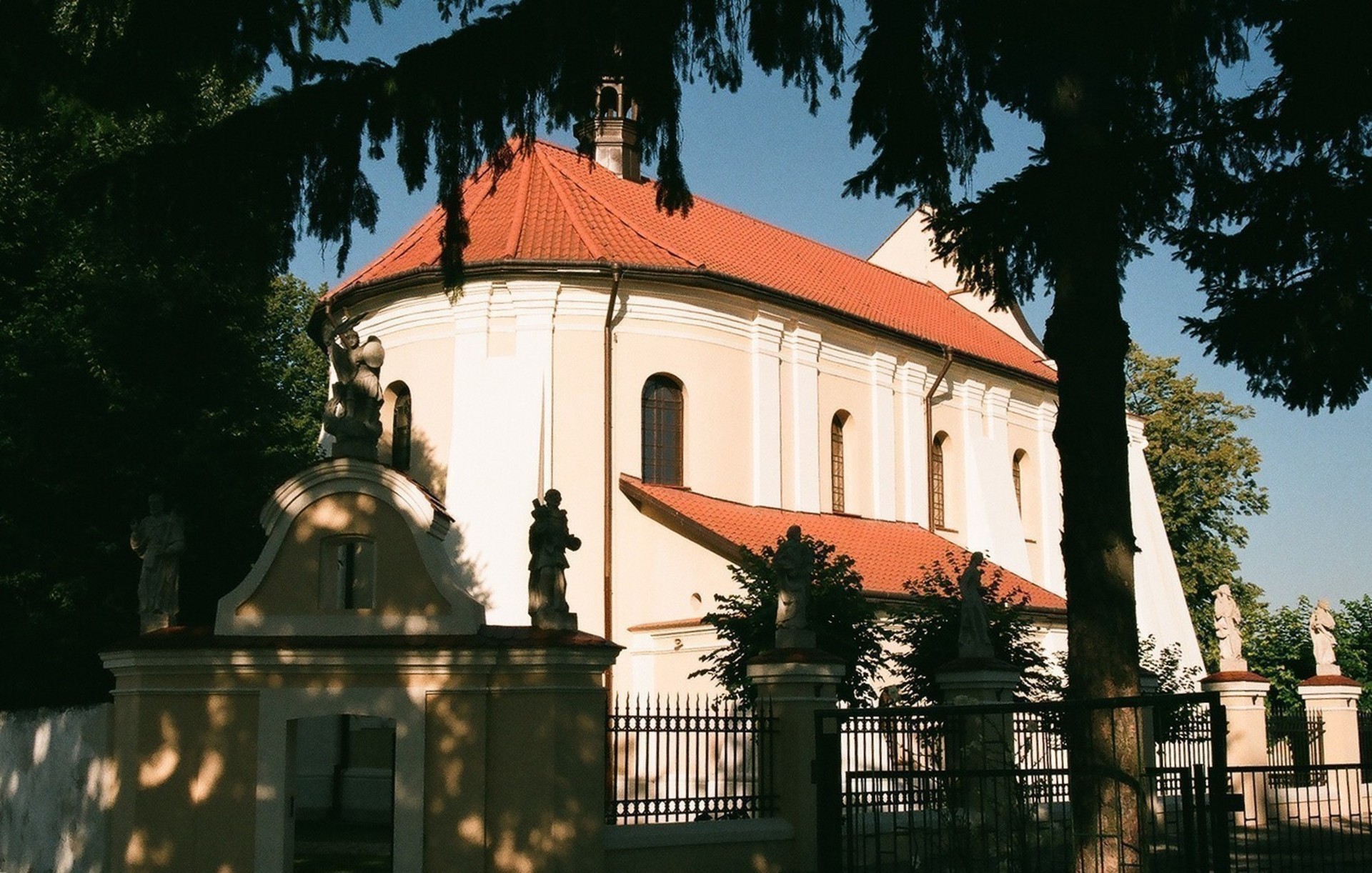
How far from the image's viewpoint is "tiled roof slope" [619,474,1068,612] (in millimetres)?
23688

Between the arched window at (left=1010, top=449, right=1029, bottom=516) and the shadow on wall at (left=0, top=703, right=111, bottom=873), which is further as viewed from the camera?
the arched window at (left=1010, top=449, right=1029, bottom=516)

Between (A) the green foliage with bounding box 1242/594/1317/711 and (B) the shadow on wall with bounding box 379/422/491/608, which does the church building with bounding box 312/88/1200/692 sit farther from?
(A) the green foliage with bounding box 1242/594/1317/711

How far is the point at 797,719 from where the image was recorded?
1349cm

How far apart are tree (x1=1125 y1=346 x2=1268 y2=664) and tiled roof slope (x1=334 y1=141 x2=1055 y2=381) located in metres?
12.7

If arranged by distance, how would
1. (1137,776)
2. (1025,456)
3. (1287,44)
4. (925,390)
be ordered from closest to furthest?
(1137,776) → (1287,44) → (925,390) → (1025,456)

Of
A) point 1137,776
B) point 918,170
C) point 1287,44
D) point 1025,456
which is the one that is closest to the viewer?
point 1137,776

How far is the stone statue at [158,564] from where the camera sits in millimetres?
13016

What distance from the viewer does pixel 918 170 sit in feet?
40.0

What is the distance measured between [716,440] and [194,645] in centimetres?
1395

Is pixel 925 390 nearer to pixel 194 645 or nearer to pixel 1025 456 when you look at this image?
pixel 1025 456

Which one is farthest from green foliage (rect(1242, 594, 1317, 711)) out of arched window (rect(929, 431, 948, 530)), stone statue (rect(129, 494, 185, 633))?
stone statue (rect(129, 494, 185, 633))

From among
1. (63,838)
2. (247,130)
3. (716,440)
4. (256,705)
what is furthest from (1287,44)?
→ (716,440)

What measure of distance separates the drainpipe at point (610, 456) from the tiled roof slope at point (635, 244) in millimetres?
534

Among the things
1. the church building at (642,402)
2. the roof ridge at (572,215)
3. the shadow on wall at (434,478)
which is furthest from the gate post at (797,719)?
the roof ridge at (572,215)
